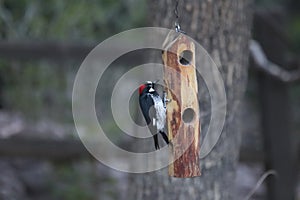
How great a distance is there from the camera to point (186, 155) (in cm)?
154

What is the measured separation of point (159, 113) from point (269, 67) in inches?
79.3

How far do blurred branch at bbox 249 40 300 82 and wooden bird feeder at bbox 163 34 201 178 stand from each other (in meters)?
1.79

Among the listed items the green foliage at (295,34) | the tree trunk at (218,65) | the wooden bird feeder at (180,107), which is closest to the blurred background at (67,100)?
the green foliage at (295,34)

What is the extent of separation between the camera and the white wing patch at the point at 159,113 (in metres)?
1.47

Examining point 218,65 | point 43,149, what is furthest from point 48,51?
point 218,65

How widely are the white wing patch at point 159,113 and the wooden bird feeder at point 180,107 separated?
0.13 ft

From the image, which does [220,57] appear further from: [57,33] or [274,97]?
[57,33]

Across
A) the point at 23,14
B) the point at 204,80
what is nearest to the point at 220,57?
the point at 204,80

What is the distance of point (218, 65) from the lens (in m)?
2.31

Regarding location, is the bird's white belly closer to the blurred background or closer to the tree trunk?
the tree trunk

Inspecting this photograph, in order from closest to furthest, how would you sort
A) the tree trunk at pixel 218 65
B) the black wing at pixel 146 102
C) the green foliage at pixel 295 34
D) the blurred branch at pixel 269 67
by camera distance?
the black wing at pixel 146 102
the tree trunk at pixel 218 65
the blurred branch at pixel 269 67
the green foliage at pixel 295 34

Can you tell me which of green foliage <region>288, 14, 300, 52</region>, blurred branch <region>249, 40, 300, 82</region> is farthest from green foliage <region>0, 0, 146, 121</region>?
green foliage <region>288, 14, 300, 52</region>

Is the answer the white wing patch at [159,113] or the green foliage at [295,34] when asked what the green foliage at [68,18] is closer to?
the green foliage at [295,34]

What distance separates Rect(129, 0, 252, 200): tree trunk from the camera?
7.48ft
